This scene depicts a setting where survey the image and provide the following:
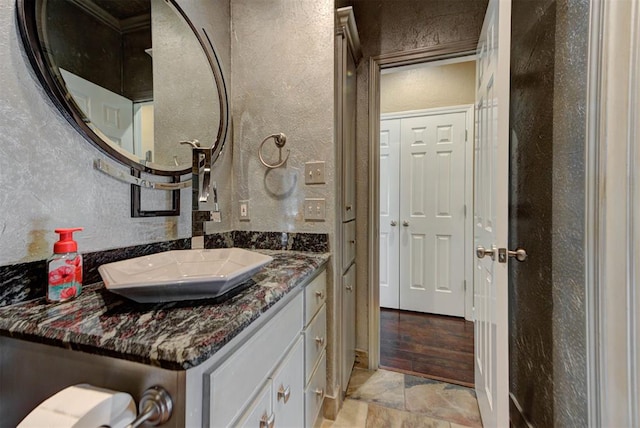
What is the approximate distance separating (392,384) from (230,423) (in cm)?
142

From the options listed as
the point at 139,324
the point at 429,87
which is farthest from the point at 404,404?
the point at 429,87

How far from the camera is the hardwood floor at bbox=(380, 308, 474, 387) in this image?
184cm

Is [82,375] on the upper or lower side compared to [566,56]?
lower

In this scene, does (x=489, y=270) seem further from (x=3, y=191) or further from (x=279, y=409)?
(x=3, y=191)

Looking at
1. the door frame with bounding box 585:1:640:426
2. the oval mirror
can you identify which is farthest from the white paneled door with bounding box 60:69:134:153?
the door frame with bounding box 585:1:640:426

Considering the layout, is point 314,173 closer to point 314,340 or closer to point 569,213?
point 314,340

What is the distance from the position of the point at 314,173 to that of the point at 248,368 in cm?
96

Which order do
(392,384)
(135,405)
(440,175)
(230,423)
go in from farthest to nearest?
(440,175) < (392,384) < (230,423) < (135,405)

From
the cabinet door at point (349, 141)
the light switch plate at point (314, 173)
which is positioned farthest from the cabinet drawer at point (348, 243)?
the light switch plate at point (314, 173)

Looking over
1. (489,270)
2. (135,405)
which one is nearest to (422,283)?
(489,270)

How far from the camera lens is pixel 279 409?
84cm

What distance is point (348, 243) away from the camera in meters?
1.65

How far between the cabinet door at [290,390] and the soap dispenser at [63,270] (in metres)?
0.60

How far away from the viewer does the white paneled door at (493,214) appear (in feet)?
3.32
